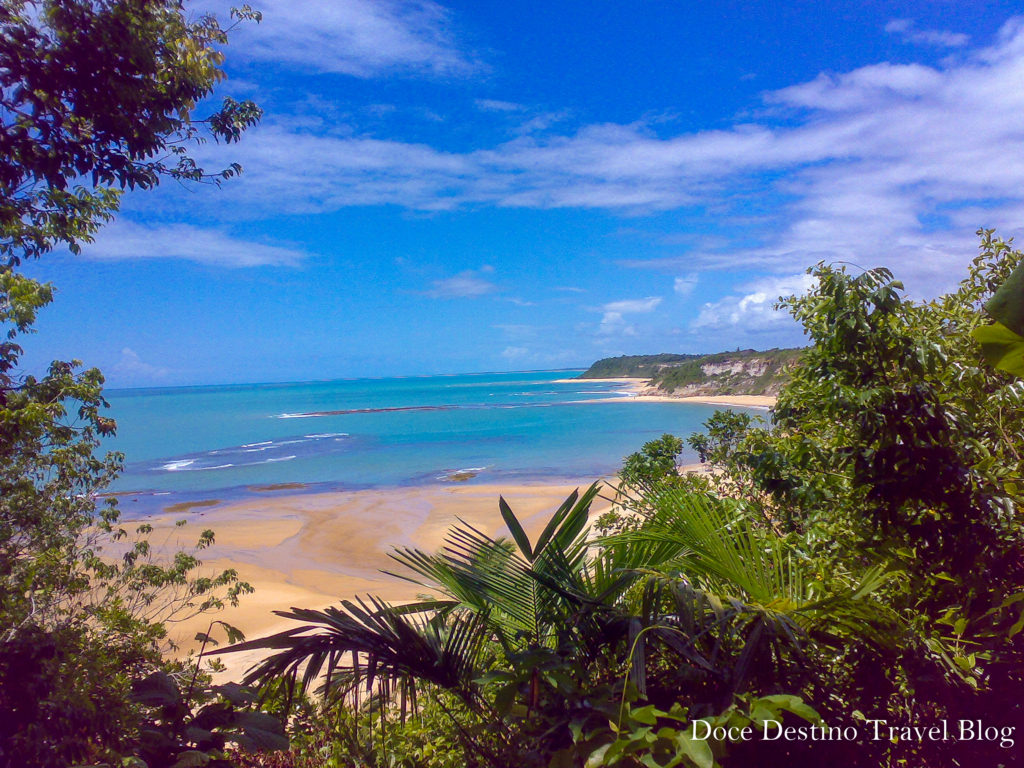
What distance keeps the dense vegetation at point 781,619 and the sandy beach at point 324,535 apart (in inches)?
279

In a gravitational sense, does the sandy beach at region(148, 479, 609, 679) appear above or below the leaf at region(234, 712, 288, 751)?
below

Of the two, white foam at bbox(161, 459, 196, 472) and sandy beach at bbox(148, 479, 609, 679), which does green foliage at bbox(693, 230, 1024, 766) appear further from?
white foam at bbox(161, 459, 196, 472)

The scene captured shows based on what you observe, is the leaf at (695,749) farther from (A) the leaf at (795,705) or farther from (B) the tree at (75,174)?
(B) the tree at (75,174)

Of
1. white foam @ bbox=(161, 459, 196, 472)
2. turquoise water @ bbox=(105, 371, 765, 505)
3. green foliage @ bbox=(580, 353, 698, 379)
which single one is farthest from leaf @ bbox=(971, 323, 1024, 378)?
green foliage @ bbox=(580, 353, 698, 379)

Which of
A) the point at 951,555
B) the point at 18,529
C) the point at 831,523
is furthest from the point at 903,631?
the point at 18,529

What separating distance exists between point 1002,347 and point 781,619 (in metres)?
0.97

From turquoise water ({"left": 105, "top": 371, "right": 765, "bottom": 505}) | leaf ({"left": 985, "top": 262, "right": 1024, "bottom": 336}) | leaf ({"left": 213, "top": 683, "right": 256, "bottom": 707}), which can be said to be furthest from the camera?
turquoise water ({"left": 105, "top": 371, "right": 765, "bottom": 505})

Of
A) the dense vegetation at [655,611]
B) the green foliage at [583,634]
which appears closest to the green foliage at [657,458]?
the dense vegetation at [655,611]

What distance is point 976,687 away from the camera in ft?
6.59

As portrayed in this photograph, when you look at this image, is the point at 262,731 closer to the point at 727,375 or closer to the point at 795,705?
the point at 795,705

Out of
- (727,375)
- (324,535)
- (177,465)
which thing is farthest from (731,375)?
(324,535)

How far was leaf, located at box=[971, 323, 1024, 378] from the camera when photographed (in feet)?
4.09

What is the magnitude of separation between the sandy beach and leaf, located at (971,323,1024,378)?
8.76 meters

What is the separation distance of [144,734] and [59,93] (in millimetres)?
2678
